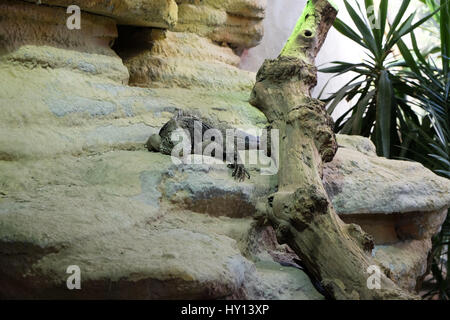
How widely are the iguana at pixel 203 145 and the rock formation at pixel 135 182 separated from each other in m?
0.10

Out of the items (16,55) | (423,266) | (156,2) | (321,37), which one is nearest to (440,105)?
(321,37)

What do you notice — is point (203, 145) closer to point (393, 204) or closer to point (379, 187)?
point (379, 187)

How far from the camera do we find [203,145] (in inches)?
144

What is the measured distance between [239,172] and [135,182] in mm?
674

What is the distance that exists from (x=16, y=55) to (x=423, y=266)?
3.16 metres

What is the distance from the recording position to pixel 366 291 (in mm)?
2506

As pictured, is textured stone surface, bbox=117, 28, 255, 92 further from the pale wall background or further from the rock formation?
the pale wall background

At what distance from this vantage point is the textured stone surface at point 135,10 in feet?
13.1

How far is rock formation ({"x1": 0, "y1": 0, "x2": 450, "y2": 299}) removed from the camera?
92.8 inches
